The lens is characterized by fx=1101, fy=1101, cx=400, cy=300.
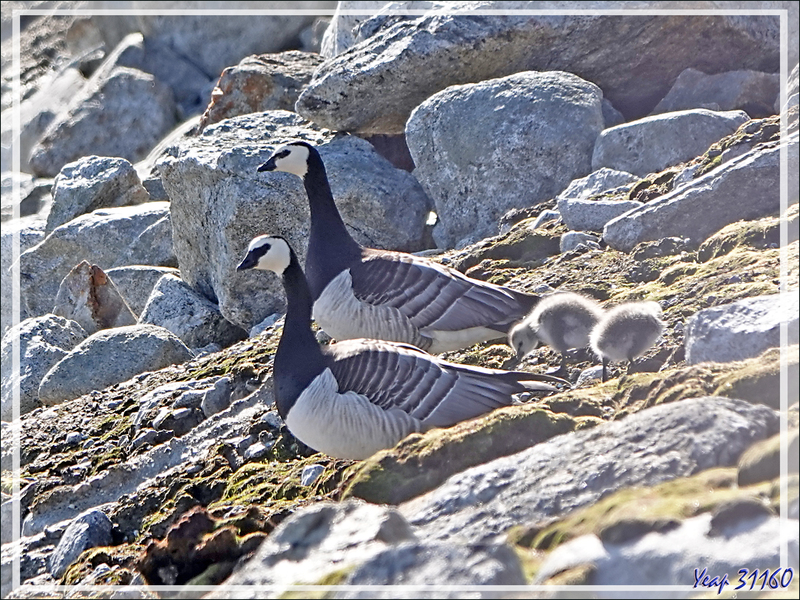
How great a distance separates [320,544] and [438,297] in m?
3.78

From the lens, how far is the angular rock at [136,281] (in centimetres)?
1404

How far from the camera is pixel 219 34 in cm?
2305

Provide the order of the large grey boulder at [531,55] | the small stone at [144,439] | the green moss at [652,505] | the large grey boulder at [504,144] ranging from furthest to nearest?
the large grey boulder at [531,55]
the large grey boulder at [504,144]
the small stone at [144,439]
the green moss at [652,505]

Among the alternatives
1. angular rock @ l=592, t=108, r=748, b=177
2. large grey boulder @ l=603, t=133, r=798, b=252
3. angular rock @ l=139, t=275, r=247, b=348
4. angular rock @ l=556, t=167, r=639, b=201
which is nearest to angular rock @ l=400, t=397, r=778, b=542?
large grey boulder @ l=603, t=133, r=798, b=252

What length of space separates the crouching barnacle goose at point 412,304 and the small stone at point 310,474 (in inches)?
54.6

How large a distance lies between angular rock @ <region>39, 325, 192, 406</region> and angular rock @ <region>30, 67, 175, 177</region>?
1061 cm

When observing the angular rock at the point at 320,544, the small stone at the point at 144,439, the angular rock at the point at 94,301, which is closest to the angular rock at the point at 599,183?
the small stone at the point at 144,439

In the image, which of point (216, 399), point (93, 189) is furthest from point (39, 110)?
point (216, 399)

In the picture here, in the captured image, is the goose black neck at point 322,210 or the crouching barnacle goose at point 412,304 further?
the goose black neck at point 322,210

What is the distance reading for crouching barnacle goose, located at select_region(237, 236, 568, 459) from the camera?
614 centimetres

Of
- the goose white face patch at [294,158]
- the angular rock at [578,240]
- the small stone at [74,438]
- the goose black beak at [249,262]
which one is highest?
the goose white face patch at [294,158]

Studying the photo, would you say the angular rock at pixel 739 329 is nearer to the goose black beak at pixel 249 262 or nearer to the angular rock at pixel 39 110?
the goose black beak at pixel 249 262

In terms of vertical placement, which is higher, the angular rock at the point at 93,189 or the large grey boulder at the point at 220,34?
the large grey boulder at the point at 220,34

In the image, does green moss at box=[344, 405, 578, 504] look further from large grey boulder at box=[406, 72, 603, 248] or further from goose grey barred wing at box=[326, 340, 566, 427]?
large grey boulder at box=[406, 72, 603, 248]
